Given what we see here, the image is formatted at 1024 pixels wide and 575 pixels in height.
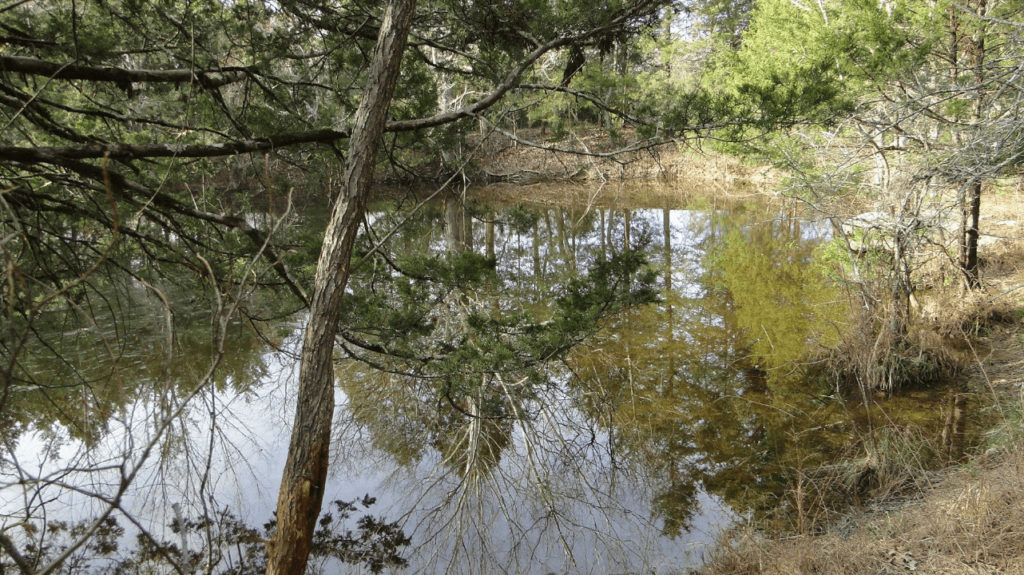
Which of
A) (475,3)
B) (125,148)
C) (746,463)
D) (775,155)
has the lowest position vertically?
(746,463)

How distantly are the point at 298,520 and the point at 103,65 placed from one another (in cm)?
251

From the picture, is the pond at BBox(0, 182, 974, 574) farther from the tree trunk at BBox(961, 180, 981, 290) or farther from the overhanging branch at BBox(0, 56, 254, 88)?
the tree trunk at BBox(961, 180, 981, 290)

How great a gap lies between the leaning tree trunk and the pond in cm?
24

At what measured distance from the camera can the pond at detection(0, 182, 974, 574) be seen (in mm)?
3984

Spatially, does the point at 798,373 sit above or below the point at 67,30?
below

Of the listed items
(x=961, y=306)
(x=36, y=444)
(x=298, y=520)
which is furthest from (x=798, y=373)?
(x=36, y=444)

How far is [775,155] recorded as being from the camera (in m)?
6.27

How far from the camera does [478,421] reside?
551cm

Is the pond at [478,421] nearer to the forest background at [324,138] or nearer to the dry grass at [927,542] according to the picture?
the forest background at [324,138]

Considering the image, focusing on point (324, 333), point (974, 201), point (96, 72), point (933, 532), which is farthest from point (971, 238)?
point (96, 72)

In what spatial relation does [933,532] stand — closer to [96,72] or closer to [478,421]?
[478,421]

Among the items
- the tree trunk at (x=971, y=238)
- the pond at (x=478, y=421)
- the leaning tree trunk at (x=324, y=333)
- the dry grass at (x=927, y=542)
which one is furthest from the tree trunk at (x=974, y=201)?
the leaning tree trunk at (x=324, y=333)

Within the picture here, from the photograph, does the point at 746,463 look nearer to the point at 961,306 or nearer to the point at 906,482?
the point at 906,482

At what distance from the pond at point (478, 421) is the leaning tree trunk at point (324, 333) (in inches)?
9.5
